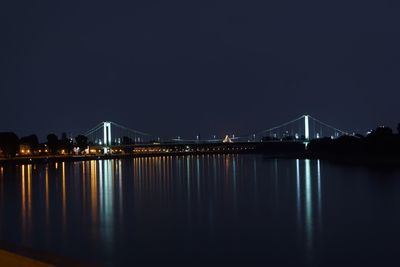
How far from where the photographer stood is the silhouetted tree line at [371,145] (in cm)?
3080

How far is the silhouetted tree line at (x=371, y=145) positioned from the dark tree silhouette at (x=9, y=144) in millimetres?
22207

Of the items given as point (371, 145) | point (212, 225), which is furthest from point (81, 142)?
point (212, 225)

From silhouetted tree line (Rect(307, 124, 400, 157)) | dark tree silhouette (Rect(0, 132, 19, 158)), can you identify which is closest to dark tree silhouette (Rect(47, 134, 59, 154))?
dark tree silhouette (Rect(0, 132, 19, 158))

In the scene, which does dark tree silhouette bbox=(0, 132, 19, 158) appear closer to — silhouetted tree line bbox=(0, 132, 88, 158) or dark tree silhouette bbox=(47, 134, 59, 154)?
silhouetted tree line bbox=(0, 132, 88, 158)

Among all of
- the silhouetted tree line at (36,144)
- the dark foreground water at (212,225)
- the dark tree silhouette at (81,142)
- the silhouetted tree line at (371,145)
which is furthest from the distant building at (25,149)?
the dark foreground water at (212,225)

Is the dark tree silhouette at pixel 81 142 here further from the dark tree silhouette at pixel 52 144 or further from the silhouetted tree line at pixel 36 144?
the dark tree silhouette at pixel 52 144

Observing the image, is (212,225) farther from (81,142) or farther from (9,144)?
(81,142)

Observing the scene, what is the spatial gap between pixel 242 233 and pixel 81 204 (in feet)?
18.1

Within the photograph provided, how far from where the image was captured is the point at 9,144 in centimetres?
4097

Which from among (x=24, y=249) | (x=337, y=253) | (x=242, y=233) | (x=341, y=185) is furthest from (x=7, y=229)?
(x=341, y=185)

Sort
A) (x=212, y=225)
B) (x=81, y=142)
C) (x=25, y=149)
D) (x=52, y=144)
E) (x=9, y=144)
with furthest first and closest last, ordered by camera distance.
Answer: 1. (x=81, y=142)
2. (x=52, y=144)
3. (x=25, y=149)
4. (x=9, y=144)
5. (x=212, y=225)

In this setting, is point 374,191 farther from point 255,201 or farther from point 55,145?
point 55,145

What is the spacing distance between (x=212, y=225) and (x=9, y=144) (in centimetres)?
3542

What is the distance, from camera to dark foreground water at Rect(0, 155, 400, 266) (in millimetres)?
6094
